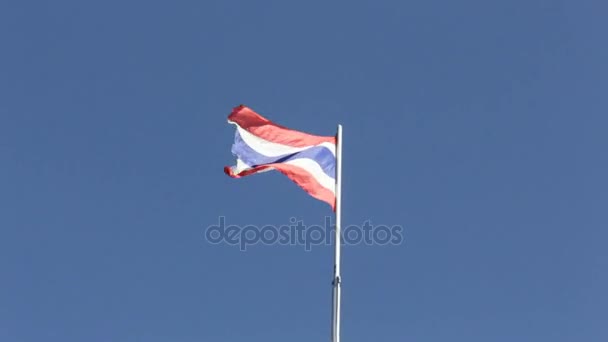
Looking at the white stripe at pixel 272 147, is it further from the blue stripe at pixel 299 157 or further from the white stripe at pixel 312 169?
the white stripe at pixel 312 169

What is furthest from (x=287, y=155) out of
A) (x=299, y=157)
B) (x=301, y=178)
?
(x=301, y=178)

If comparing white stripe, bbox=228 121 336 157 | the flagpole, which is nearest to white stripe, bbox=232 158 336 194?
white stripe, bbox=228 121 336 157

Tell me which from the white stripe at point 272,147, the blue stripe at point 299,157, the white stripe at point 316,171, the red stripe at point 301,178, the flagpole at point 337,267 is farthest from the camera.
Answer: the white stripe at point 272,147

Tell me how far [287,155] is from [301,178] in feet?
2.57

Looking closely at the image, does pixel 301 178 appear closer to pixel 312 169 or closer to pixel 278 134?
pixel 312 169

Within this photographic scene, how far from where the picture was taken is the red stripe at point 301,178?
2964cm

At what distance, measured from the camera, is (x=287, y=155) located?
30453 millimetres

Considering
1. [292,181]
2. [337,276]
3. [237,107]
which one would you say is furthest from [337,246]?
[237,107]

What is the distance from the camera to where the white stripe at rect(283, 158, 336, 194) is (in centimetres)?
2989

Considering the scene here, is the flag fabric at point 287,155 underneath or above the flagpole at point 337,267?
above

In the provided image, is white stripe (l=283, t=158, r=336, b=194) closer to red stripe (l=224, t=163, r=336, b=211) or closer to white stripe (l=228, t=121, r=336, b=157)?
red stripe (l=224, t=163, r=336, b=211)

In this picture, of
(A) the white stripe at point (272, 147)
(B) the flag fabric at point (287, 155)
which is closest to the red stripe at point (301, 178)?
(B) the flag fabric at point (287, 155)

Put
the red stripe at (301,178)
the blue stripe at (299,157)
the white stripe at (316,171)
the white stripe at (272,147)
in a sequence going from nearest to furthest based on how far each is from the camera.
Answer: the red stripe at (301,178), the white stripe at (316,171), the blue stripe at (299,157), the white stripe at (272,147)

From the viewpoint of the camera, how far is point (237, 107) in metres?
31.5
